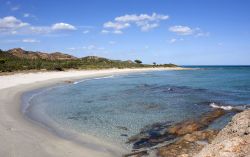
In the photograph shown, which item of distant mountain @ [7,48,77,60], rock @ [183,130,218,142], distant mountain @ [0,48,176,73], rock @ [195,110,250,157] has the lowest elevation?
rock @ [183,130,218,142]

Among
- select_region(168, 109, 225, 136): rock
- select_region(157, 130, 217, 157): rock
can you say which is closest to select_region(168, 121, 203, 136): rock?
select_region(168, 109, 225, 136): rock

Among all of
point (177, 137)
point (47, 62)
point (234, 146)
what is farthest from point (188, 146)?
point (47, 62)

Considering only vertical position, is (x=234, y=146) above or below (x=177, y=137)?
above

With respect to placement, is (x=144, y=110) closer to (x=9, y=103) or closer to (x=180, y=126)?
(x=180, y=126)

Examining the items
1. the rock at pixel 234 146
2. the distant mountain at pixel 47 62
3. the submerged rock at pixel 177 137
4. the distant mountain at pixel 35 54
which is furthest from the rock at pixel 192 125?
the distant mountain at pixel 35 54

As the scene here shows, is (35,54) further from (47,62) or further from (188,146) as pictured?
(188,146)

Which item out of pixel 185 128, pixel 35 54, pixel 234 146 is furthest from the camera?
pixel 35 54

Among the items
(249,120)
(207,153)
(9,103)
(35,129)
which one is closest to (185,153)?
(249,120)

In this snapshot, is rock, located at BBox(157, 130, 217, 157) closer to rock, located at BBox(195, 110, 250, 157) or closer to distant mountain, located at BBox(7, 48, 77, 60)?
rock, located at BBox(195, 110, 250, 157)

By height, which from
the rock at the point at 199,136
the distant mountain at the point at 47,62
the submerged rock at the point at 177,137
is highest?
the distant mountain at the point at 47,62

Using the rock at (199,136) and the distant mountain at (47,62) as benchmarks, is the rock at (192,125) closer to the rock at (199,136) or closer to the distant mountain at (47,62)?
the rock at (199,136)

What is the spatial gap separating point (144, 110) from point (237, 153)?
14768mm

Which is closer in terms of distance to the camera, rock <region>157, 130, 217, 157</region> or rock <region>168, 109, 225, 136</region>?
rock <region>157, 130, 217, 157</region>

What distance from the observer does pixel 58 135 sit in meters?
14.0
